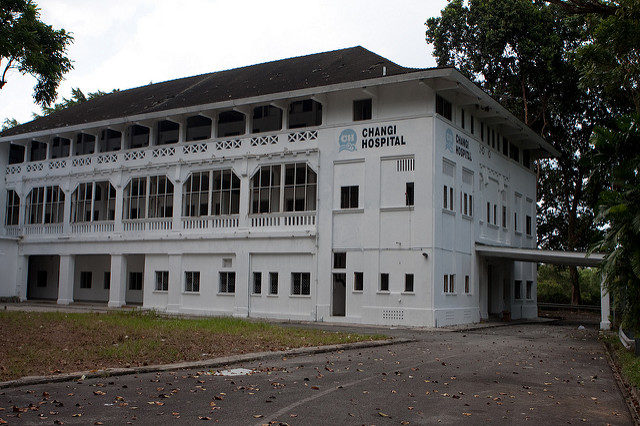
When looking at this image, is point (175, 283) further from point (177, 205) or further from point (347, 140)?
point (347, 140)

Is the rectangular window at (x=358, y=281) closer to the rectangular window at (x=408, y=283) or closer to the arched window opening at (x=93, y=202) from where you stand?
the rectangular window at (x=408, y=283)

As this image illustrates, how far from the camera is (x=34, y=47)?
76.4ft

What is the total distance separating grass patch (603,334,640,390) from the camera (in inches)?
480

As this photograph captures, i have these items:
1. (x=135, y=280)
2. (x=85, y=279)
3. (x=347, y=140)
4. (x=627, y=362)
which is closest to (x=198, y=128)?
(x=347, y=140)

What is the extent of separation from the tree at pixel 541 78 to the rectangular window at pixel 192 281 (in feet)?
77.8

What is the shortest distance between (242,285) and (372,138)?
9.64 meters

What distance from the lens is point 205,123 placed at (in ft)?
116

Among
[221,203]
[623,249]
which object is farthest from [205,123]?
[623,249]

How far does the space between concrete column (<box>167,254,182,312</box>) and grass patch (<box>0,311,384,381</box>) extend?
1276 cm

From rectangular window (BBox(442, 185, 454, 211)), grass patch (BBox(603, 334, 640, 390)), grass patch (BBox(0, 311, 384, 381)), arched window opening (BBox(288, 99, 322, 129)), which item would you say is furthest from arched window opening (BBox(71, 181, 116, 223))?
grass patch (BBox(603, 334, 640, 390))

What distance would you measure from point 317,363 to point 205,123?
23322mm

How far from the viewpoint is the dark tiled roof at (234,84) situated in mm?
31766

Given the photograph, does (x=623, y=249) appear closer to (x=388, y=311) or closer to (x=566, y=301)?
(x=388, y=311)

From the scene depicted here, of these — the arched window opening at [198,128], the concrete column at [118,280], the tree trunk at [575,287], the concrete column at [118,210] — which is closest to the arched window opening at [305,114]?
the arched window opening at [198,128]
